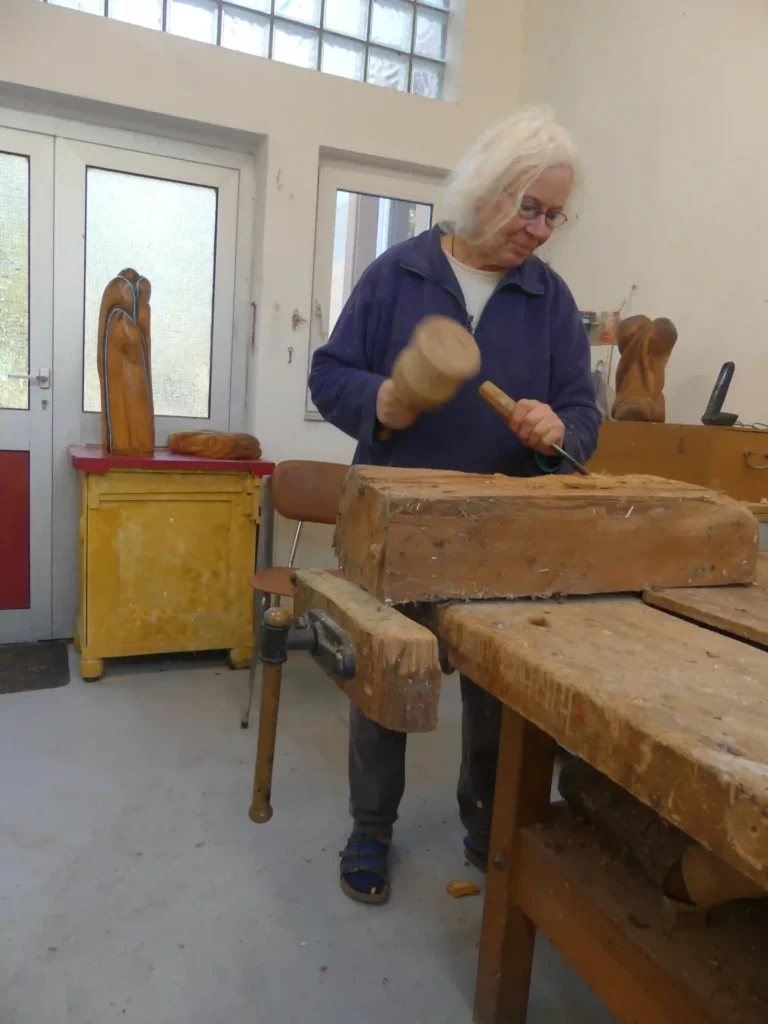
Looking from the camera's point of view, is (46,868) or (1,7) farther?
(1,7)

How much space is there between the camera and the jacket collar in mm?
1406

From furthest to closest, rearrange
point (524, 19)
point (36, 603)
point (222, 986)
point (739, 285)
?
point (524, 19), point (36, 603), point (739, 285), point (222, 986)

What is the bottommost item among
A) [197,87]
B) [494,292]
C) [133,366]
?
[133,366]

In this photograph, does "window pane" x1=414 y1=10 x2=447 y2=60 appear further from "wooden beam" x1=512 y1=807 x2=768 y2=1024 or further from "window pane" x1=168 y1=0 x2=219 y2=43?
"wooden beam" x1=512 y1=807 x2=768 y2=1024

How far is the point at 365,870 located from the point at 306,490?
1474 mm

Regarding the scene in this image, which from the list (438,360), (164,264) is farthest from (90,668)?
(438,360)

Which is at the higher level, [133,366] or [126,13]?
[126,13]

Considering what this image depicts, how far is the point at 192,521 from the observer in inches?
107

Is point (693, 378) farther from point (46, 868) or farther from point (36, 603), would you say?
point (36, 603)

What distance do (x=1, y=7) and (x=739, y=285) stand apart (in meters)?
2.58

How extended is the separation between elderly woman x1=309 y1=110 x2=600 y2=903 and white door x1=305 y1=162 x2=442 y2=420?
5.82 feet

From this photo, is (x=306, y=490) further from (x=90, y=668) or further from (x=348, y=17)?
(x=348, y=17)

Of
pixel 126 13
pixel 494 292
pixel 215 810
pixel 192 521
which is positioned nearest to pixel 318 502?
pixel 192 521

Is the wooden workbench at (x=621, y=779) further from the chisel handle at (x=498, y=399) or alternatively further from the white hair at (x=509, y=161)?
the white hair at (x=509, y=161)
